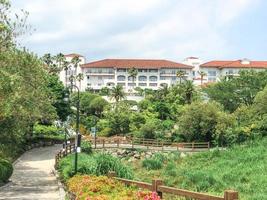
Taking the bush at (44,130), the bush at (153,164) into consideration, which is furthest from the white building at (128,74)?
the bush at (153,164)

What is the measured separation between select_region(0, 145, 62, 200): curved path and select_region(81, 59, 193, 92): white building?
3264 inches

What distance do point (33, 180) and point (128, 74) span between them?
4028 inches

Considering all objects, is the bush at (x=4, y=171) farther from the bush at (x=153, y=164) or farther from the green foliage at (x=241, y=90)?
the green foliage at (x=241, y=90)

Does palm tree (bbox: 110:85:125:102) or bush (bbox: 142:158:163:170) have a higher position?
palm tree (bbox: 110:85:125:102)

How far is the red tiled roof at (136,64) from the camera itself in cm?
13175

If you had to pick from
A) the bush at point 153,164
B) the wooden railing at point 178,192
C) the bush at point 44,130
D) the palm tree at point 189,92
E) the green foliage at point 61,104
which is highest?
the palm tree at point 189,92

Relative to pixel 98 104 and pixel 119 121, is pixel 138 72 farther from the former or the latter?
pixel 119 121

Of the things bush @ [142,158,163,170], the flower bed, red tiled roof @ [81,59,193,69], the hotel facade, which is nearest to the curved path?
the flower bed

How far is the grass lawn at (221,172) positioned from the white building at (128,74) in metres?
81.4

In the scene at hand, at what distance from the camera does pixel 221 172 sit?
35281mm

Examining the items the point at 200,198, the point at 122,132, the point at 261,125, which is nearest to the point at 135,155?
the point at 261,125

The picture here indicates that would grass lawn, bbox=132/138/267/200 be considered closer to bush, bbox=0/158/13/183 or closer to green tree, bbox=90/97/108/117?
bush, bbox=0/158/13/183

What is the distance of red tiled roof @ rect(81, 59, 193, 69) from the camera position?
131750 mm

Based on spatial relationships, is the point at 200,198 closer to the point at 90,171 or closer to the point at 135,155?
the point at 90,171
